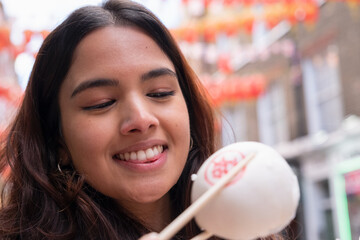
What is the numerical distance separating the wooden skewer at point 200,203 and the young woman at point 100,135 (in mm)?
268

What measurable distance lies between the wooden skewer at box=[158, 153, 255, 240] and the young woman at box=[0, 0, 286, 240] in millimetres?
268

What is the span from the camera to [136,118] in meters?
1.37

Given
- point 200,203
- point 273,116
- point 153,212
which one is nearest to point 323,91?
point 273,116

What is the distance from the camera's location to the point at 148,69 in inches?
57.8

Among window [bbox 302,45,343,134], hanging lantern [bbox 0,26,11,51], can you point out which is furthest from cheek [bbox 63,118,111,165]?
window [bbox 302,45,343,134]

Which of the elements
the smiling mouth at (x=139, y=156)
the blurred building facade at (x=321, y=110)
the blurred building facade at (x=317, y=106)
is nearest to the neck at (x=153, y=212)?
the smiling mouth at (x=139, y=156)

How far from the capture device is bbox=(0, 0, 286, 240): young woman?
141 centimetres

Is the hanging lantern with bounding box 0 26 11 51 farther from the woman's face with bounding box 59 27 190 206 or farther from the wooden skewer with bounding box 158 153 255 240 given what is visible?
the wooden skewer with bounding box 158 153 255 240

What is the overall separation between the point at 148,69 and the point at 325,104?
9553 mm

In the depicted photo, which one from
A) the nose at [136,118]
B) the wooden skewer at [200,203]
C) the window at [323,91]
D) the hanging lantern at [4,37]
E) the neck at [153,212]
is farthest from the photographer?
the window at [323,91]

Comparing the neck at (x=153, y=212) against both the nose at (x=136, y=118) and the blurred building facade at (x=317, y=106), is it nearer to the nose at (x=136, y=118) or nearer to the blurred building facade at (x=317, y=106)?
the nose at (x=136, y=118)

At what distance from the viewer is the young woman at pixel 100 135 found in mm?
1408

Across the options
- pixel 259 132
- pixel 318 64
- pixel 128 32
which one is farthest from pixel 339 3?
pixel 128 32

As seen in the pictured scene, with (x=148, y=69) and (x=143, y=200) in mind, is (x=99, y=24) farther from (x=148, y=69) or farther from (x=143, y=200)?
(x=143, y=200)
